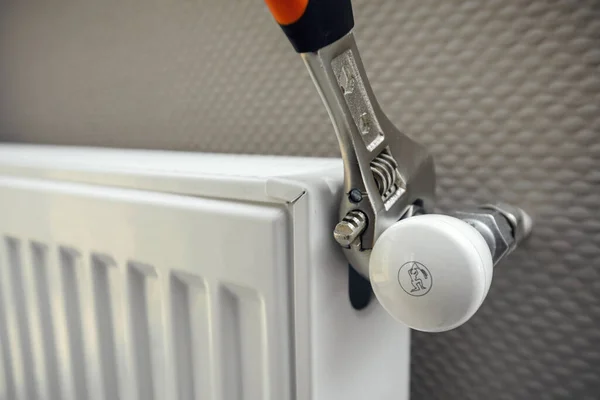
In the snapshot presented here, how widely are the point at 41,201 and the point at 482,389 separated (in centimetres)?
39

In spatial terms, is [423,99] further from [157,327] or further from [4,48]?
[4,48]

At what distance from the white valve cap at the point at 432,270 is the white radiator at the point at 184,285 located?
48 mm

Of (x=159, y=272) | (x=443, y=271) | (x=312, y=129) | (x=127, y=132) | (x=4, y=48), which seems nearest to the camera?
(x=443, y=271)

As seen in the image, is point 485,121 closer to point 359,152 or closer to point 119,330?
point 359,152

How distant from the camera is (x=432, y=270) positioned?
0.26 metres

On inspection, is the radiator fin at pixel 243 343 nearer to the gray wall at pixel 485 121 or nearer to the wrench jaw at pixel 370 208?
the wrench jaw at pixel 370 208

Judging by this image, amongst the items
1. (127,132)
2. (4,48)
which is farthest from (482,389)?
(4,48)

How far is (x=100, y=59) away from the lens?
2.08 ft

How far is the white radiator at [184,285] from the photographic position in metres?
0.30

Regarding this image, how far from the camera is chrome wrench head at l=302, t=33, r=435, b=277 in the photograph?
0.27m

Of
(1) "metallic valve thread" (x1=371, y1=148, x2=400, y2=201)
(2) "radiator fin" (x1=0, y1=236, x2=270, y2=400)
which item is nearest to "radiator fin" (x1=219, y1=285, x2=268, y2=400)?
(2) "radiator fin" (x1=0, y1=236, x2=270, y2=400)

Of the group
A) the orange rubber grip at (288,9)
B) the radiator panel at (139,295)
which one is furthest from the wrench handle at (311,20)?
the radiator panel at (139,295)

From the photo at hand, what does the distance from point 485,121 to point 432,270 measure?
7.4 inches

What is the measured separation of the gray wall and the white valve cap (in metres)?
0.15
